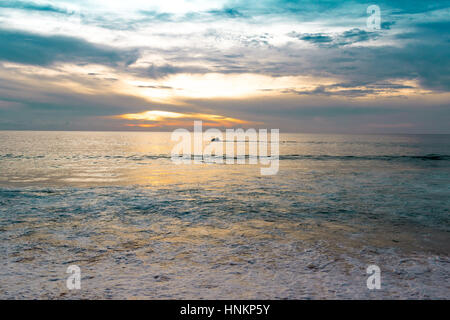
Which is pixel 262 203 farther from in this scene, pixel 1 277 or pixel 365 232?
pixel 1 277

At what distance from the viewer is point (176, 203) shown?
13914 mm

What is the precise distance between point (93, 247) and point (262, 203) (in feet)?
26.6

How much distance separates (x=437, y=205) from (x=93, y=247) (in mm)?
14654

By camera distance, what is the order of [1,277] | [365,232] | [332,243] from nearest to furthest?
[1,277], [332,243], [365,232]

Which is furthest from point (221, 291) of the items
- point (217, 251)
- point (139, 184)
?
point (139, 184)

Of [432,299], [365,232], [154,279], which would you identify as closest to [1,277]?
[154,279]

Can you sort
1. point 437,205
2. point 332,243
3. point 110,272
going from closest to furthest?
1. point 110,272
2. point 332,243
3. point 437,205

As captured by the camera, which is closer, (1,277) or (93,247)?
(1,277)

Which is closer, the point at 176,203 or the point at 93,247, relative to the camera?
the point at 93,247
